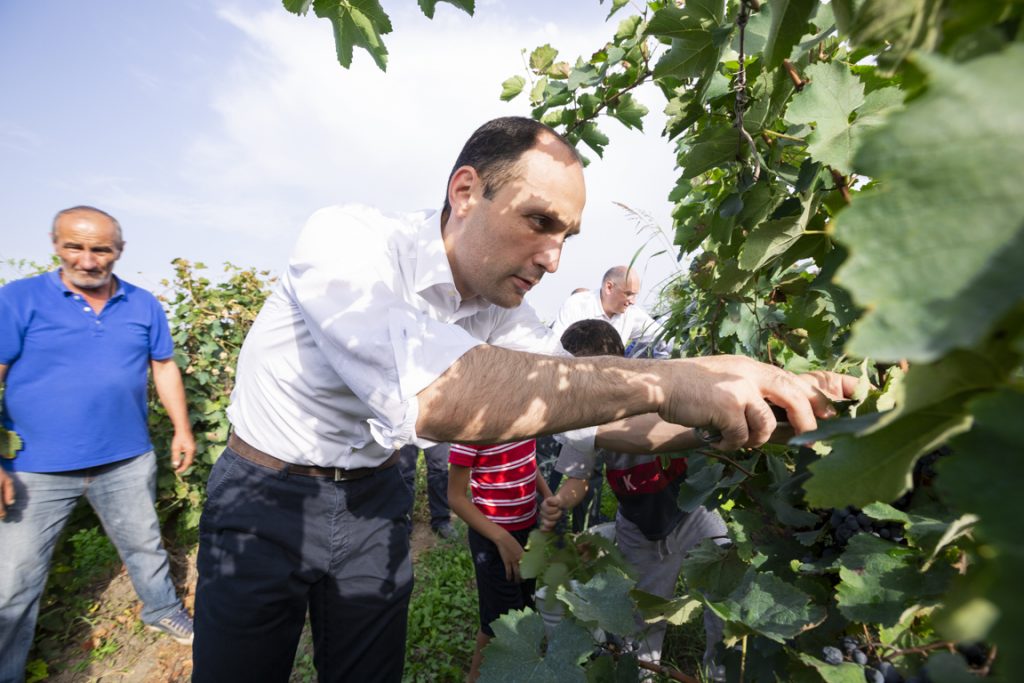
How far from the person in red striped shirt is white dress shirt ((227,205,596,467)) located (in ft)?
3.33

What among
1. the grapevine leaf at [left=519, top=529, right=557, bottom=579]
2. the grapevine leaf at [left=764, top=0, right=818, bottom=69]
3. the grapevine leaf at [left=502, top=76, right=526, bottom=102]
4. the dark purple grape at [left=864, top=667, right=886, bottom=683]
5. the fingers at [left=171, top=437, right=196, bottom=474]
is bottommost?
the fingers at [left=171, top=437, right=196, bottom=474]

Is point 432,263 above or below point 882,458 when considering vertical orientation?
above

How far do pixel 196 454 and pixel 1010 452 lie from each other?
591 cm

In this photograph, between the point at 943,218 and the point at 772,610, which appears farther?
the point at 772,610

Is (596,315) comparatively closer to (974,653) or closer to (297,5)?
(297,5)

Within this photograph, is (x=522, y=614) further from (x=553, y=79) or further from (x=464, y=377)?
(x=553, y=79)

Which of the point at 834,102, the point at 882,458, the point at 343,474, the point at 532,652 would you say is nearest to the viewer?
the point at 882,458

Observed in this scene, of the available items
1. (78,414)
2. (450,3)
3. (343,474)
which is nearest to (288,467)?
(343,474)

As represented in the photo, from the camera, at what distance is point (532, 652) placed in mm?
1235

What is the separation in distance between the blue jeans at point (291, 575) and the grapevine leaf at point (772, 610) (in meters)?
1.62

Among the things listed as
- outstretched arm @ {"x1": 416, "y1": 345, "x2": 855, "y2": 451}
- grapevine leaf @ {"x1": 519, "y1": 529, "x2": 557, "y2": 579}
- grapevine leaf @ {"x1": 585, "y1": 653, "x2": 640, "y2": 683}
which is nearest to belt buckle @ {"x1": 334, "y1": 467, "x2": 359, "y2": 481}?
grapevine leaf @ {"x1": 519, "y1": 529, "x2": 557, "y2": 579}

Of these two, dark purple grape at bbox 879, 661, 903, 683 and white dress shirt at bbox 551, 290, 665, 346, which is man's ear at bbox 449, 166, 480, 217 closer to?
dark purple grape at bbox 879, 661, 903, 683

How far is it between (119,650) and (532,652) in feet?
14.4

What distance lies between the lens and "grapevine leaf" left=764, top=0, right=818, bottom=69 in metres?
0.65
